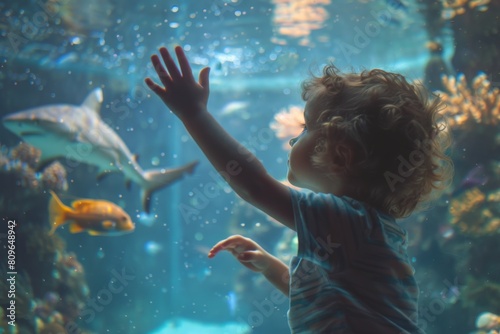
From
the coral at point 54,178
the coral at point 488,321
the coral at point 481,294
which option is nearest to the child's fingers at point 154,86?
the coral at point 488,321

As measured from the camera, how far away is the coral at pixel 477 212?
6.47 meters

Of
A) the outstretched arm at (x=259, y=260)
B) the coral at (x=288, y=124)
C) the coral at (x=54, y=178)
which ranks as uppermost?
the outstretched arm at (x=259, y=260)

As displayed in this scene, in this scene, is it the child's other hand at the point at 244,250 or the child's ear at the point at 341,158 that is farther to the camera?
the child's other hand at the point at 244,250

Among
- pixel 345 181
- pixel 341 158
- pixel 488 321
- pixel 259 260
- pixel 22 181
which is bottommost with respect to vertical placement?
pixel 488 321

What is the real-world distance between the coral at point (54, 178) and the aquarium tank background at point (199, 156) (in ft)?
0.10

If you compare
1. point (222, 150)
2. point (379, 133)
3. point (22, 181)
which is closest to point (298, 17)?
point (22, 181)

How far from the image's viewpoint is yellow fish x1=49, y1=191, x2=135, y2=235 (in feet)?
17.6

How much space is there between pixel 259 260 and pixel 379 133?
2.96 feet

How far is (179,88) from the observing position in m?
1.49

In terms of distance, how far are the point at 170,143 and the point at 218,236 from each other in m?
6.10

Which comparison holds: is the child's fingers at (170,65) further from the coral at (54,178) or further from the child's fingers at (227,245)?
the coral at (54,178)

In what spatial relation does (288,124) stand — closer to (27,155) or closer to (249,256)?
(27,155)

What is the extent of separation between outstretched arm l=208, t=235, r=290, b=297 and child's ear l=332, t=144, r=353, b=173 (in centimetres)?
65

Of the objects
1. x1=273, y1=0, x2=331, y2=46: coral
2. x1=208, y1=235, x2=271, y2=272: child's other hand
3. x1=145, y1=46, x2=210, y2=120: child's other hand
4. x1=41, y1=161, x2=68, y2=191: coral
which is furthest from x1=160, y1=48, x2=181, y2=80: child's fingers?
x1=273, y1=0, x2=331, y2=46: coral
